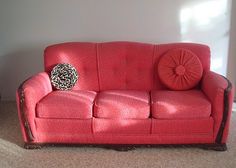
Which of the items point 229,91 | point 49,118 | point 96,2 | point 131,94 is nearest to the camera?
point 229,91

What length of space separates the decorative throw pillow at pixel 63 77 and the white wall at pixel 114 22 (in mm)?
752

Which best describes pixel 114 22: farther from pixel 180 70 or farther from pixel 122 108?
pixel 122 108

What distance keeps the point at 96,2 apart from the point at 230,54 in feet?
5.73

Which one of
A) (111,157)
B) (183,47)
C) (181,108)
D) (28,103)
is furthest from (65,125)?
(183,47)

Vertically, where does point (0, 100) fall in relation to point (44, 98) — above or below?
below

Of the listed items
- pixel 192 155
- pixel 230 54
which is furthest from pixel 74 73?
pixel 230 54

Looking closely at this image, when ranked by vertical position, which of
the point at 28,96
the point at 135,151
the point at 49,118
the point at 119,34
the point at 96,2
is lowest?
the point at 135,151

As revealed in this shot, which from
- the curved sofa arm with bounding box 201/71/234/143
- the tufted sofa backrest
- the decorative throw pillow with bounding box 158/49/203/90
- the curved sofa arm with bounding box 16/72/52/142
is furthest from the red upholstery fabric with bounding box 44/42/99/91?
the curved sofa arm with bounding box 201/71/234/143

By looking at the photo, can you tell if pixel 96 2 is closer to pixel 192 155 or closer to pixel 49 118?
pixel 49 118

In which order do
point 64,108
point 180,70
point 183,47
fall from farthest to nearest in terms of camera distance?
1. point 183,47
2. point 180,70
3. point 64,108

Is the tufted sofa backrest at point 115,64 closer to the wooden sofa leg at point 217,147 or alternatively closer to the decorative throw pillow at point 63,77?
the decorative throw pillow at point 63,77

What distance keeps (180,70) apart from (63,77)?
1.16m

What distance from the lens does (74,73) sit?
271 cm

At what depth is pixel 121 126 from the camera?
7.56 feet
